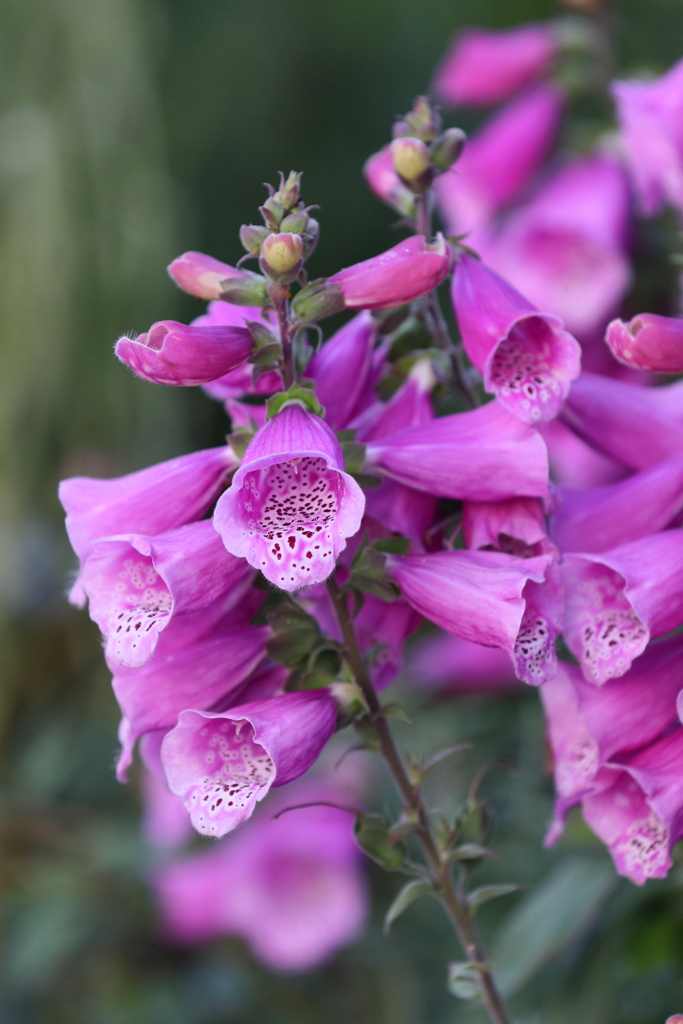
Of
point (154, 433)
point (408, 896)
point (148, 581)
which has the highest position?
point (148, 581)

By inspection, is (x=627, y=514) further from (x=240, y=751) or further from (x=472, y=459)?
(x=240, y=751)

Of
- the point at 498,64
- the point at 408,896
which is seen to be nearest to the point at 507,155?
the point at 498,64

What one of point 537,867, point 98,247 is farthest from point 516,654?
point 98,247

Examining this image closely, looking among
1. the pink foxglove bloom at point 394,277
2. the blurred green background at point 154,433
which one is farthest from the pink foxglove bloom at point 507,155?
the pink foxglove bloom at point 394,277

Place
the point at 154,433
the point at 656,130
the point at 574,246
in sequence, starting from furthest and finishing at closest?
the point at 154,433
the point at 574,246
the point at 656,130

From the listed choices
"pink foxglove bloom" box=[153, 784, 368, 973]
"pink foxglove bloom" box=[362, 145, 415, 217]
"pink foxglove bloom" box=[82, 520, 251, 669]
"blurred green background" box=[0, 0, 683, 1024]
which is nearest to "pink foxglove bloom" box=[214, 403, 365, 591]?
"pink foxglove bloom" box=[82, 520, 251, 669]

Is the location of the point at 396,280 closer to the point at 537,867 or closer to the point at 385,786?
the point at 537,867
